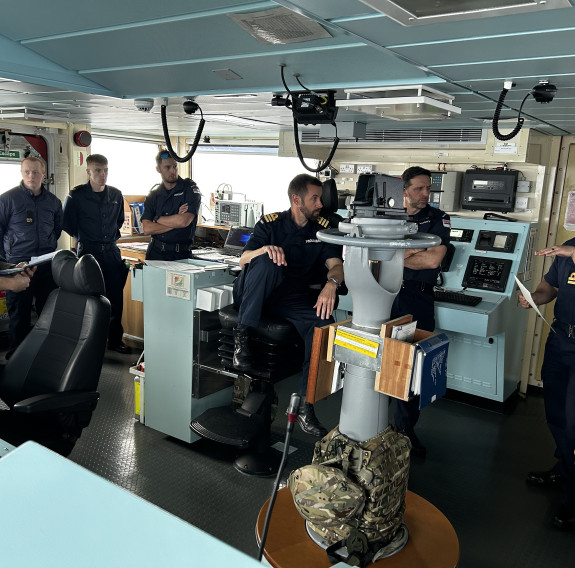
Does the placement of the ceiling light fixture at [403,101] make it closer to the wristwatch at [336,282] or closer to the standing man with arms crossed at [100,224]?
the wristwatch at [336,282]

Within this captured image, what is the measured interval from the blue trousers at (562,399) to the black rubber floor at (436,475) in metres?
0.25

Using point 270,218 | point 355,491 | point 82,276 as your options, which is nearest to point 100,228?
point 82,276

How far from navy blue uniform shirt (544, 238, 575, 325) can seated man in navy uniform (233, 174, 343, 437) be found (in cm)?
122

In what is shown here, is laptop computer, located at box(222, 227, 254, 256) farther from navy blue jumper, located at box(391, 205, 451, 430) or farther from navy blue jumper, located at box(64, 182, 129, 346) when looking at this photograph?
navy blue jumper, located at box(391, 205, 451, 430)

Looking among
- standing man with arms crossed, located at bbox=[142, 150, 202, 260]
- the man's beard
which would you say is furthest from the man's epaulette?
standing man with arms crossed, located at bbox=[142, 150, 202, 260]

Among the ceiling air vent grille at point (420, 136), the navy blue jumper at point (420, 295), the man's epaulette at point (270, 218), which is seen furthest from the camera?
the ceiling air vent grille at point (420, 136)

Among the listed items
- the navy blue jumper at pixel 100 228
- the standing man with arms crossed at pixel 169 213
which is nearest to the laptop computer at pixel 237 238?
the standing man with arms crossed at pixel 169 213

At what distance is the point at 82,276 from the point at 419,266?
6.48ft

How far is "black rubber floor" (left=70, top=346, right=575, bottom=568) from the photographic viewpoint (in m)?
2.65

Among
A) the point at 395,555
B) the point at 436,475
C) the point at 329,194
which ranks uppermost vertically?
the point at 329,194

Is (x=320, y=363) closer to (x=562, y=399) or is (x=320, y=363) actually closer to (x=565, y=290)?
(x=565, y=290)

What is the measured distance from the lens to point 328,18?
61.4 inches

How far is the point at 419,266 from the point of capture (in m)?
3.42

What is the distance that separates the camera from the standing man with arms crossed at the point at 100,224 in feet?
16.3
